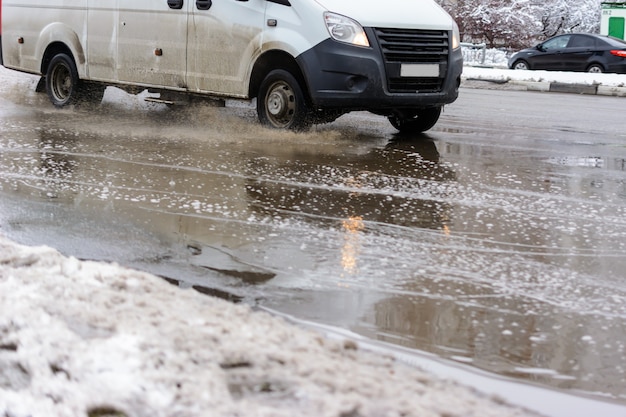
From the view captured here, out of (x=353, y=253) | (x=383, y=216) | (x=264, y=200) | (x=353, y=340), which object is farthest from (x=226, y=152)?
(x=353, y=340)

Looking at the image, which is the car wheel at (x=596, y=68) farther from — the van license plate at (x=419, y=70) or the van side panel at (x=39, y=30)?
the van side panel at (x=39, y=30)

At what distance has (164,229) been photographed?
15.8 ft

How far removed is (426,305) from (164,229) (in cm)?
175

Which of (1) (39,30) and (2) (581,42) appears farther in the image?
(2) (581,42)

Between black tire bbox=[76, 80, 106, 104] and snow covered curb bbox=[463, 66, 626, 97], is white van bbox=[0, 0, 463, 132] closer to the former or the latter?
black tire bbox=[76, 80, 106, 104]

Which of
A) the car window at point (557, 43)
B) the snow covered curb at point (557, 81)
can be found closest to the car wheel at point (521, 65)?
the car window at point (557, 43)

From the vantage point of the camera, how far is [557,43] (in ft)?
78.0

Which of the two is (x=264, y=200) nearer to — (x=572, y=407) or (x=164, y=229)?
(x=164, y=229)

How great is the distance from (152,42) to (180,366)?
681cm

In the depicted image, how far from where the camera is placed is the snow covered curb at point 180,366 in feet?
8.28

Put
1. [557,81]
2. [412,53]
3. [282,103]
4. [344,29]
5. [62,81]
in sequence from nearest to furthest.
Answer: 1. [344,29]
2. [412,53]
3. [282,103]
4. [62,81]
5. [557,81]

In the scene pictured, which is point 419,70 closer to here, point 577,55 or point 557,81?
point 557,81

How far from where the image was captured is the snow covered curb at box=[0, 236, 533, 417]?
2.52m

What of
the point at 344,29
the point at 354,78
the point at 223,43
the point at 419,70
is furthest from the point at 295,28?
the point at 419,70
